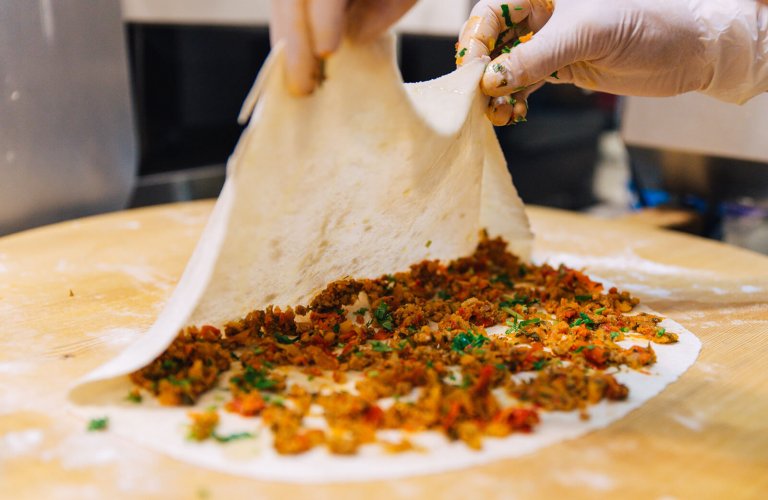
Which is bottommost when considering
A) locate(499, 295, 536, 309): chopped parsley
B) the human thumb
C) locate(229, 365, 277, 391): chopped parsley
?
locate(499, 295, 536, 309): chopped parsley

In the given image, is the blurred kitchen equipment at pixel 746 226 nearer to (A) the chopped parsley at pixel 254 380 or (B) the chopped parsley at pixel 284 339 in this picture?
(B) the chopped parsley at pixel 284 339

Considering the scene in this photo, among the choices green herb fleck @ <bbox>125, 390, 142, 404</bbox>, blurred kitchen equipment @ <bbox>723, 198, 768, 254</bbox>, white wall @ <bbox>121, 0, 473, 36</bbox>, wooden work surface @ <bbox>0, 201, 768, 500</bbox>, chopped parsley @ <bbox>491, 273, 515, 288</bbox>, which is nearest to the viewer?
wooden work surface @ <bbox>0, 201, 768, 500</bbox>

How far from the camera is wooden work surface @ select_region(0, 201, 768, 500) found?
2.19 ft

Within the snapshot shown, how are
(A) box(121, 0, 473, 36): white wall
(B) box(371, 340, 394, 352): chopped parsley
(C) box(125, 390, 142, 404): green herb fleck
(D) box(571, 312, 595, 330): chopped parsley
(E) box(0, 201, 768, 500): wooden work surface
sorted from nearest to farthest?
(E) box(0, 201, 768, 500): wooden work surface, (C) box(125, 390, 142, 404): green herb fleck, (B) box(371, 340, 394, 352): chopped parsley, (D) box(571, 312, 595, 330): chopped parsley, (A) box(121, 0, 473, 36): white wall

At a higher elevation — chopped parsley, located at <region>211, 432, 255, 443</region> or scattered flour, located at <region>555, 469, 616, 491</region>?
chopped parsley, located at <region>211, 432, 255, 443</region>

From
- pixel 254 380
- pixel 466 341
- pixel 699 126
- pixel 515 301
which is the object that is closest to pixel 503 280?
pixel 515 301

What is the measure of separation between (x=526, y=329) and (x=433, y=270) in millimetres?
269

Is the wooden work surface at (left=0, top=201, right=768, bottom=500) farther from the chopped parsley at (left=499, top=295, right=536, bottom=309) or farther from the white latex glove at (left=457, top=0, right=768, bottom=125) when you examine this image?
the white latex glove at (left=457, top=0, right=768, bottom=125)

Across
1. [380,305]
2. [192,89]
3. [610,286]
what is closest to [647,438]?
[380,305]

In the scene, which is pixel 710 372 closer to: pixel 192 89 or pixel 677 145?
pixel 677 145

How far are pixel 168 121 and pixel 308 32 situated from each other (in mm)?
1344

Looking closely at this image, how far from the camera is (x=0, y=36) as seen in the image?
1.52m

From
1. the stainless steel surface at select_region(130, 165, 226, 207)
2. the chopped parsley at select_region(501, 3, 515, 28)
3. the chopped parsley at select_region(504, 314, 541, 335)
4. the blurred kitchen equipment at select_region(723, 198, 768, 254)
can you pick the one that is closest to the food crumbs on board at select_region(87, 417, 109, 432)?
the chopped parsley at select_region(504, 314, 541, 335)

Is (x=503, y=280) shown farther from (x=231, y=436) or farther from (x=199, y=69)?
(x=199, y=69)
